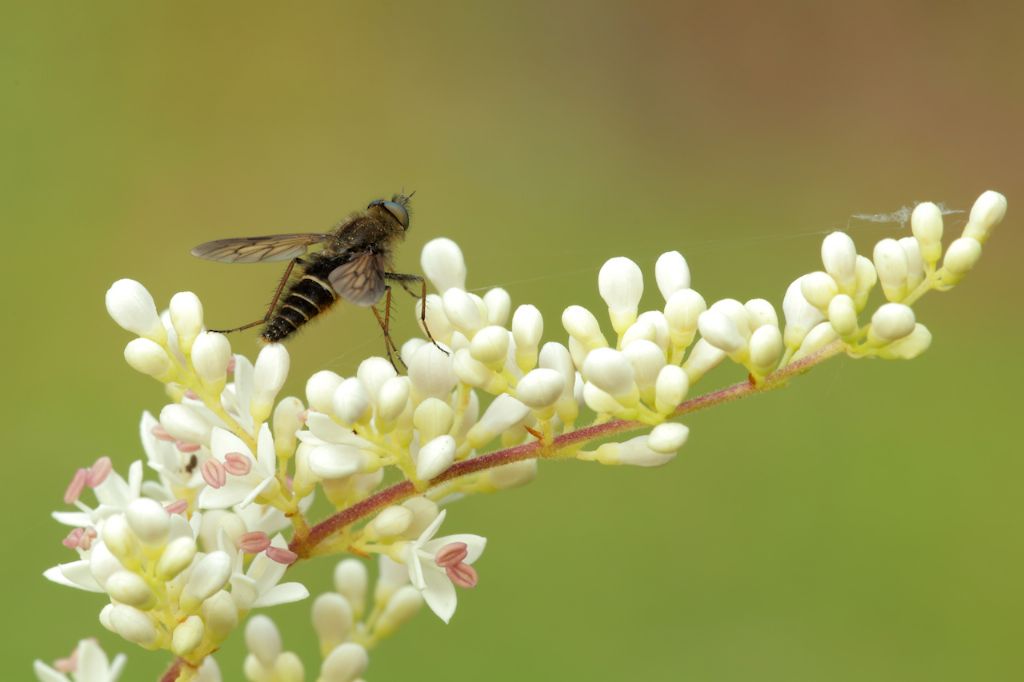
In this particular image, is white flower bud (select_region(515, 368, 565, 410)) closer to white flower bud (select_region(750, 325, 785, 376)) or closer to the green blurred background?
white flower bud (select_region(750, 325, 785, 376))

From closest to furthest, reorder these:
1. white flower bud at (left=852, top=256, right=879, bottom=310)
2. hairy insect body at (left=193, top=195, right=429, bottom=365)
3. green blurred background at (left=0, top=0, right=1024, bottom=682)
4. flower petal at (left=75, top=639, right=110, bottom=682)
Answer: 1. white flower bud at (left=852, top=256, right=879, bottom=310)
2. flower petal at (left=75, top=639, right=110, bottom=682)
3. hairy insect body at (left=193, top=195, right=429, bottom=365)
4. green blurred background at (left=0, top=0, right=1024, bottom=682)

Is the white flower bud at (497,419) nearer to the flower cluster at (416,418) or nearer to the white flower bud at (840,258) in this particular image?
the flower cluster at (416,418)

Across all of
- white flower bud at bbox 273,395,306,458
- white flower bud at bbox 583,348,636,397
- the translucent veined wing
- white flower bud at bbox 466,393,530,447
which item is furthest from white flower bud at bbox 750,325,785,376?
the translucent veined wing

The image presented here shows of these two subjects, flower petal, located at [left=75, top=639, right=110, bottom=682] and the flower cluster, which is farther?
flower petal, located at [left=75, top=639, right=110, bottom=682]

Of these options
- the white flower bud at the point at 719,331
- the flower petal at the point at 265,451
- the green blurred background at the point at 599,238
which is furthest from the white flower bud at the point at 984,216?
the green blurred background at the point at 599,238

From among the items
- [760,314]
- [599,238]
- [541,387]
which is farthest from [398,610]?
[599,238]

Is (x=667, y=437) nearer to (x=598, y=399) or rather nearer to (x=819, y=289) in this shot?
(x=598, y=399)

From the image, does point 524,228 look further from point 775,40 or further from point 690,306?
point 690,306

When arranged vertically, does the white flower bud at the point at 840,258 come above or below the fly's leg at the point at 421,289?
below
